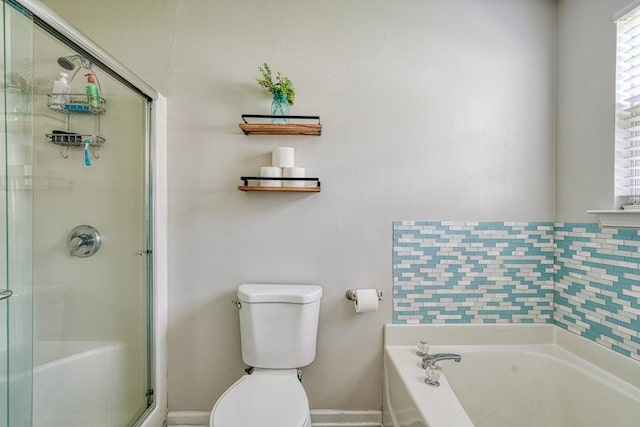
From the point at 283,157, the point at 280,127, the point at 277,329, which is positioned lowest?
the point at 277,329

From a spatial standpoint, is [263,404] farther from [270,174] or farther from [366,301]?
[270,174]

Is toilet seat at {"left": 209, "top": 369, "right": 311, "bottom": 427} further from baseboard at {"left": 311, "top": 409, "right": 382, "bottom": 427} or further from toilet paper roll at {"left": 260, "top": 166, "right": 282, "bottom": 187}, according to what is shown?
toilet paper roll at {"left": 260, "top": 166, "right": 282, "bottom": 187}

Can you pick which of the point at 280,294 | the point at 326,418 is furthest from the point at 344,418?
the point at 280,294

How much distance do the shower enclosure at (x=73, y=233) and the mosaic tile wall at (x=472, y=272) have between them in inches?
51.3

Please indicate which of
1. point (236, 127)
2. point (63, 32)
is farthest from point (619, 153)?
point (63, 32)

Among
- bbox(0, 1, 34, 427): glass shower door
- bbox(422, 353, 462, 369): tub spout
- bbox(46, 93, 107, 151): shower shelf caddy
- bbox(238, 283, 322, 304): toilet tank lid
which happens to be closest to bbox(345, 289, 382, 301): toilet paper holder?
bbox(238, 283, 322, 304): toilet tank lid

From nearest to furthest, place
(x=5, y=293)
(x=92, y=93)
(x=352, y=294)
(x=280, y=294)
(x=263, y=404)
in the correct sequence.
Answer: (x=5, y=293)
(x=263, y=404)
(x=92, y=93)
(x=280, y=294)
(x=352, y=294)

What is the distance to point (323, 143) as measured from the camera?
159 centimetres

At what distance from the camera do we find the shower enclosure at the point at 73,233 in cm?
84

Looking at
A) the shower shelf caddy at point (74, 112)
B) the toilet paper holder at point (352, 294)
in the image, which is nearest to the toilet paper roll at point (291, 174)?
the toilet paper holder at point (352, 294)

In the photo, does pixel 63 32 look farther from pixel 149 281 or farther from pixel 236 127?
pixel 149 281

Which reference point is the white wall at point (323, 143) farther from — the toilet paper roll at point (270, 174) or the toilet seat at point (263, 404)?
the toilet seat at point (263, 404)

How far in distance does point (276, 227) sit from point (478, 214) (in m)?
1.09

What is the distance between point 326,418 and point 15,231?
1.56m
